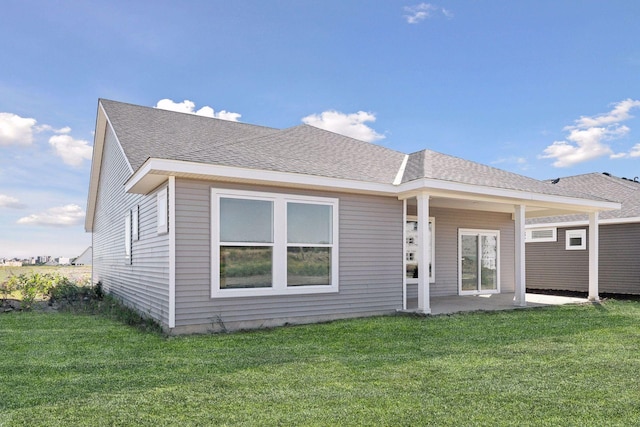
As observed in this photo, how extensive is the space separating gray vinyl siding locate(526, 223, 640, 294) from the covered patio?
313 cm

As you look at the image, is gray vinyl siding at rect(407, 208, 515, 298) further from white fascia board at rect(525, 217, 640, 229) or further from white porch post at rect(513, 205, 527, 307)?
white fascia board at rect(525, 217, 640, 229)

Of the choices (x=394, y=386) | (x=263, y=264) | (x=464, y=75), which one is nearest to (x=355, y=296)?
(x=263, y=264)

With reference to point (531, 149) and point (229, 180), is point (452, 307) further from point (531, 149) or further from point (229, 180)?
point (531, 149)

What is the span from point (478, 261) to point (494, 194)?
162 inches

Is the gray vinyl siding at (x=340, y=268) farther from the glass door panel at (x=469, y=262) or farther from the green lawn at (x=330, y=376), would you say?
the glass door panel at (x=469, y=262)

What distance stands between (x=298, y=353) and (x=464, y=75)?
385 inches

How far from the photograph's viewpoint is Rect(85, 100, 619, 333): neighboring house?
704cm

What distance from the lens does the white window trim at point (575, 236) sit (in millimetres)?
14609

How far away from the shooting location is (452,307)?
985 centimetres

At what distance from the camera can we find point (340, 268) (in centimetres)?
840

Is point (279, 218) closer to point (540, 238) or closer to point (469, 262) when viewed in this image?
point (469, 262)

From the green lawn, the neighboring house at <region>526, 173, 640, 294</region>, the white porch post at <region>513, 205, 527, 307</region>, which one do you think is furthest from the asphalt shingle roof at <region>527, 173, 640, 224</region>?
the green lawn

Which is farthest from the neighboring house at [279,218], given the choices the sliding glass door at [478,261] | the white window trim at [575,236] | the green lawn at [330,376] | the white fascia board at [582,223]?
the white window trim at [575,236]

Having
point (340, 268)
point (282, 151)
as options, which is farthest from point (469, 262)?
point (282, 151)
